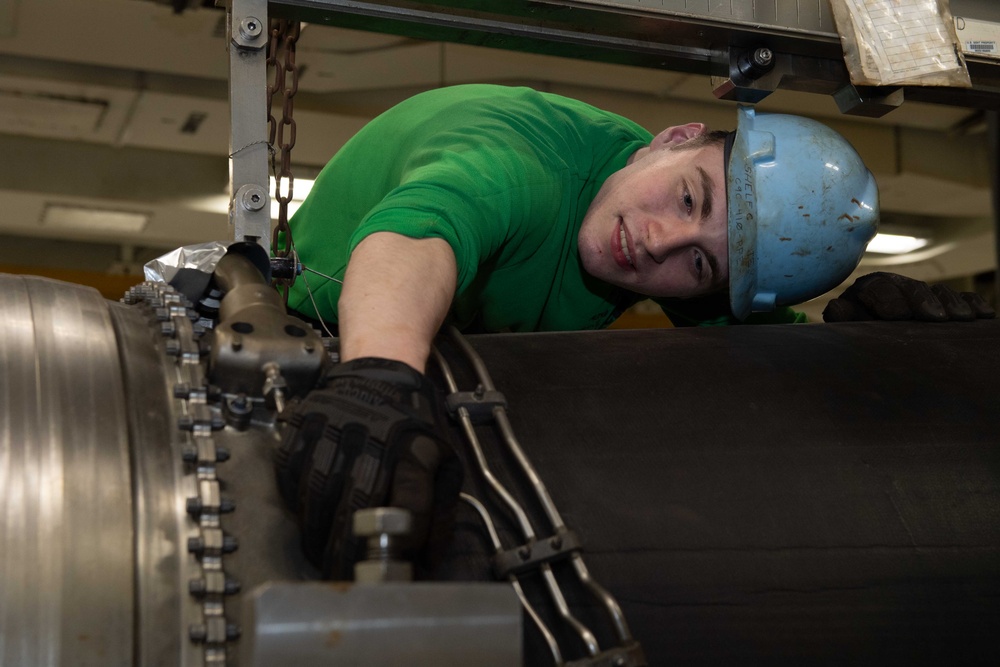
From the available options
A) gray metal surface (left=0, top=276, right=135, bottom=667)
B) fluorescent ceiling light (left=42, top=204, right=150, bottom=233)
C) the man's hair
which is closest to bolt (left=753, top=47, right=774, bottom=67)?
the man's hair

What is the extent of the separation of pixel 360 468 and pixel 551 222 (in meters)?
0.73

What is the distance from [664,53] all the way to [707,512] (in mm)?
792

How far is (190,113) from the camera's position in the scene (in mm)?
5285

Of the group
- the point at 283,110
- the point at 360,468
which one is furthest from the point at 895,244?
the point at 360,468

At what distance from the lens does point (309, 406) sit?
91 cm

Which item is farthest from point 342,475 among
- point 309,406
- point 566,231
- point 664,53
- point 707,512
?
point 664,53

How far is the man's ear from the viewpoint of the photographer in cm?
171

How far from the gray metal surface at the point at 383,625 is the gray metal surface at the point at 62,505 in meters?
0.24

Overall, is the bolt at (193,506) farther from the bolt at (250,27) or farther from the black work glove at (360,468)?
the bolt at (250,27)

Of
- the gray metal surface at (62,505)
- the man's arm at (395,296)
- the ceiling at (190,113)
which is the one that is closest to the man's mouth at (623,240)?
the man's arm at (395,296)

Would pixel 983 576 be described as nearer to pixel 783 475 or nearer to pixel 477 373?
pixel 783 475

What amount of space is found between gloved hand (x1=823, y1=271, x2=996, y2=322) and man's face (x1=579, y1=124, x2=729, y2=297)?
19 centimetres

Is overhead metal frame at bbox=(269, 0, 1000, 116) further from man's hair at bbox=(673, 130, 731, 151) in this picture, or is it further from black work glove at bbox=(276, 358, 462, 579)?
black work glove at bbox=(276, 358, 462, 579)

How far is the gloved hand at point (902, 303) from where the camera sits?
1.44 meters
